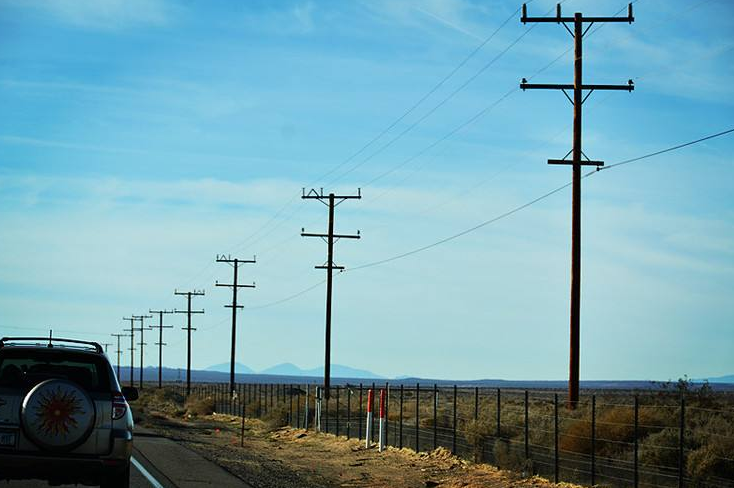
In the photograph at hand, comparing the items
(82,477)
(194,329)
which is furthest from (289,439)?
(194,329)

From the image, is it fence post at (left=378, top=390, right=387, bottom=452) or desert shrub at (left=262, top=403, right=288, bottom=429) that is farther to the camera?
desert shrub at (left=262, top=403, right=288, bottom=429)

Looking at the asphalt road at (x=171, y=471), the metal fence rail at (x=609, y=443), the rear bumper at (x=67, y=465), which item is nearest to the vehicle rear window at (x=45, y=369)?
the rear bumper at (x=67, y=465)

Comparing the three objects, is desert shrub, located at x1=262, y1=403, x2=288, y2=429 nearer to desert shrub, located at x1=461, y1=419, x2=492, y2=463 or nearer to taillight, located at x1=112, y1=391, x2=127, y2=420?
desert shrub, located at x1=461, y1=419, x2=492, y2=463

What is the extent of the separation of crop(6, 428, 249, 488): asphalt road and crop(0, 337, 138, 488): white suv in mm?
3565

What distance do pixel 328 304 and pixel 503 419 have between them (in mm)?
24180

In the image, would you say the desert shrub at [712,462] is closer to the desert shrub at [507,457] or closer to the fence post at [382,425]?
the desert shrub at [507,457]

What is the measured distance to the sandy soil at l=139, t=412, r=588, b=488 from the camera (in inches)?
934

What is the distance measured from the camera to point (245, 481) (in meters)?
21.5

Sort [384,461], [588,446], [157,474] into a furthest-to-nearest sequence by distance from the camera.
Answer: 1. [384,461]
2. [588,446]
3. [157,474]

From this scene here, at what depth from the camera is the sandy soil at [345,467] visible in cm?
2372

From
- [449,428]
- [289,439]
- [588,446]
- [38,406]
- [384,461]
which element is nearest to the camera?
[38,406]

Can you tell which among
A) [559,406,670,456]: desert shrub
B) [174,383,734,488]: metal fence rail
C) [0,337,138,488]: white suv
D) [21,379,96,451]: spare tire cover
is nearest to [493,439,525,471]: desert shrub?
[174,383,734,488]: metal fence rail

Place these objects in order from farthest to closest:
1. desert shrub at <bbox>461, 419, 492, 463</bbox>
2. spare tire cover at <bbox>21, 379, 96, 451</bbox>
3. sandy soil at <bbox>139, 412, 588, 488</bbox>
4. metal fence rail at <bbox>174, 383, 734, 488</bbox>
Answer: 1. desert shrub at <bbox>461, 419, 492, 463</bbox>
2. sandy soil at <bbox>139, 412, 588, 488</bbox>
3. metal fence rail at <bbox>174, 383, 734, 488</bbox>
4. spare tire cover at <bbox>21, 379, 96, 451</bbox>

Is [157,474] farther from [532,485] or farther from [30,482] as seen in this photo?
[532,485]
